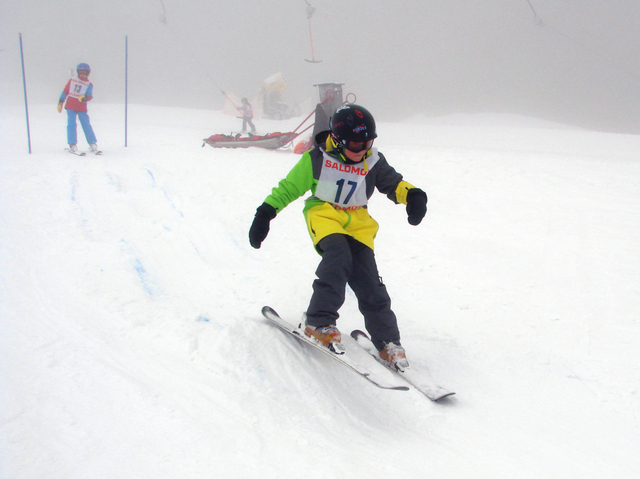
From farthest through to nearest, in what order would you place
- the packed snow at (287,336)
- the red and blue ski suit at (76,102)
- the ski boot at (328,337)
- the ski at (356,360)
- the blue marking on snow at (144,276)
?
1. the red and blue ski suit at (76,102)
2. the blue marking on snow at (144,276)
3. the ski boot at (328,337)
4. the ski at (356,360)
5. the packed snow at (287,336)

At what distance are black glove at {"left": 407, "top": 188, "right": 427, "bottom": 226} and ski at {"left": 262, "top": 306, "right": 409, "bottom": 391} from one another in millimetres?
780

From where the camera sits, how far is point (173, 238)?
3920 mm

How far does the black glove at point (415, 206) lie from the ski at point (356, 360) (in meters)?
0.78

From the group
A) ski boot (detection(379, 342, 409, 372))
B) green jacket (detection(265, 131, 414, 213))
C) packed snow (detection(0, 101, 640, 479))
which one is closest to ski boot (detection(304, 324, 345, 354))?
packed snow (detection(0, 101, 640, 479))

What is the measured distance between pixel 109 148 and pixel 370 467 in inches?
309

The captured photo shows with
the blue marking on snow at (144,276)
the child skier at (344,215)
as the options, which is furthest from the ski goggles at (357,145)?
the blue marking on snow at (144,276)

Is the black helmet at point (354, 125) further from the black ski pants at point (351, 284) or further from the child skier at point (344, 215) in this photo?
the black ski pants at point (351, 284)

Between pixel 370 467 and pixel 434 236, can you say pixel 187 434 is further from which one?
pixel 434 236

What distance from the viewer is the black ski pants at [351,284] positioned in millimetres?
2238

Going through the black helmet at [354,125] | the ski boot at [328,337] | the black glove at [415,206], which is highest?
the black helmet at [354,125]

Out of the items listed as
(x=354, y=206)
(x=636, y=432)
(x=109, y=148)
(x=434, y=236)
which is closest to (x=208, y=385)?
(x=354, y=206)

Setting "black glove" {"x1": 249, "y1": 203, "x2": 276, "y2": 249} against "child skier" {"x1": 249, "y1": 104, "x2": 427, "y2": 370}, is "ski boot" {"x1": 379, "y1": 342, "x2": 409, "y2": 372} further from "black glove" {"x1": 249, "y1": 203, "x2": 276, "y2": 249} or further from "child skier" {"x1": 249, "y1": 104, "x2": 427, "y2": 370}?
"black glove" {"x1": 249, "y1": 203, "x2": 276, "y2": 249}

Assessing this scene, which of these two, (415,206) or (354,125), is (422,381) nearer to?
(415,206)

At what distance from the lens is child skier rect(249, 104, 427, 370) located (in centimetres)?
225
